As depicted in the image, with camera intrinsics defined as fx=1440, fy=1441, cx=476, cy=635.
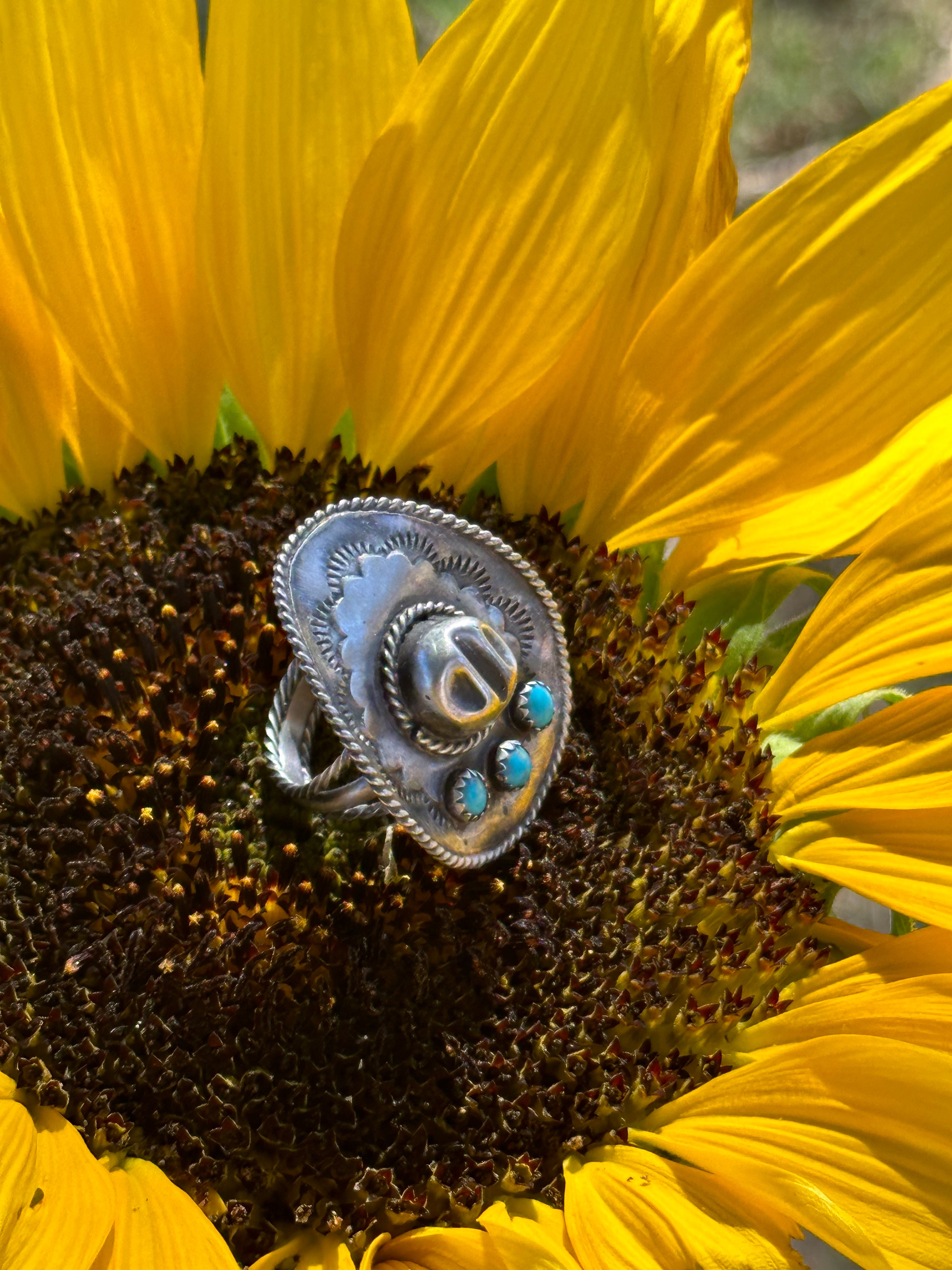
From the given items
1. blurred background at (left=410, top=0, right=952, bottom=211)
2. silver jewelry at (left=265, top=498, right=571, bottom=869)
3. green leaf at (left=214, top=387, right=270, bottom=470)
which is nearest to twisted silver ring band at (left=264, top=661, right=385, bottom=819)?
silver jewelry at (left=265, top=498, right=571, bottom=869)

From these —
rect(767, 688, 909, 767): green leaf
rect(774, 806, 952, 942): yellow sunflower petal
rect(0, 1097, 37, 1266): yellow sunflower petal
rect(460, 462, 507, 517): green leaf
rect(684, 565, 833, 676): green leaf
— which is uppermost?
rect(460, 462, 507, 517): green leaf

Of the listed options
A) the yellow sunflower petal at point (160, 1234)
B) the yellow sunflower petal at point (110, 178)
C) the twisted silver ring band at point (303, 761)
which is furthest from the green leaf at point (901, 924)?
the yellow sunflower petal at point (110, 178)

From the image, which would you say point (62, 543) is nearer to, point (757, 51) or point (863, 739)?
point (863, 739)

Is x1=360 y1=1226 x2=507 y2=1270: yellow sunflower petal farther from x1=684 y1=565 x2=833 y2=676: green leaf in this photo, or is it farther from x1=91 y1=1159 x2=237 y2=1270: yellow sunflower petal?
x1=684 y1=565 x2=833 y2=676: green leaf

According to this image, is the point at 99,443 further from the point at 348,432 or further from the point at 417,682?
the point at 417,682

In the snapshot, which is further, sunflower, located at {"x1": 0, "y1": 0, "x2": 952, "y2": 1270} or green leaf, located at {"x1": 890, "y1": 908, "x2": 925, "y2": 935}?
green leaf, located at {"x1": 890, "y1": 908, "x2": 925, "y2": 935}

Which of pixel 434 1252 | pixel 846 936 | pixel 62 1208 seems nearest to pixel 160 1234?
pixel 62 1208

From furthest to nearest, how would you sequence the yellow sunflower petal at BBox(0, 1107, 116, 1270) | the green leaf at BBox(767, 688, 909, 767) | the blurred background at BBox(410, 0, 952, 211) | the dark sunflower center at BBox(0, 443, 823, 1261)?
1. the blurred background at BBox(410, 0, 952, 211)
2. the green leaf at BBox(767, 688, 909, 767)
3. the dark sunflower center at BBox(0, 443, 823, 1261)
4. the yellow sunflower petal at BBox(0, 1107, 116, 1270)
